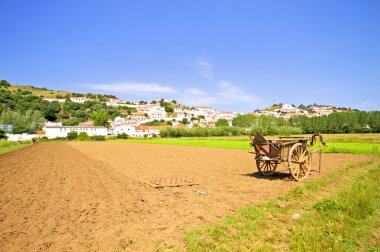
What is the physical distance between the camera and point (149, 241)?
206 inches

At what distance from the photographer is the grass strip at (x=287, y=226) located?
16.3ft

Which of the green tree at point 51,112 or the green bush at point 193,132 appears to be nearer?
the green bush at point 193,132

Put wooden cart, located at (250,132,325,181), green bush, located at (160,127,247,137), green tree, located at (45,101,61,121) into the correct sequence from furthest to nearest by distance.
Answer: green tree, located at (45,101,61,121) → green bush, located at (160,127,247,137) → wooden cart, located at (250,132,325,181)

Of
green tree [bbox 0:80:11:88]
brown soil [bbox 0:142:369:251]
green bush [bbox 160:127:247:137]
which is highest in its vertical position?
green tree [bbox 0:80:11:88]

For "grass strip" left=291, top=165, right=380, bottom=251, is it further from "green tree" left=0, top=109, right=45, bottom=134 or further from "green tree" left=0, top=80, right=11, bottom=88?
"green tree" left=0, top=80, right=11, bottom=88

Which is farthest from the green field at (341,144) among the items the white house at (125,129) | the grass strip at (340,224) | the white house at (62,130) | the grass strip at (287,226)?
the white house at (125,129)

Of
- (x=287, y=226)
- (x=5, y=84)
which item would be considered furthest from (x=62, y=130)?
(x=5, y=84)

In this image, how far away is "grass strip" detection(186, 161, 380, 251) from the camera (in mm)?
4973

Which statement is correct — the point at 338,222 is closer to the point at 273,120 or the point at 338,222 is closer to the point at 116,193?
the point at 116,193

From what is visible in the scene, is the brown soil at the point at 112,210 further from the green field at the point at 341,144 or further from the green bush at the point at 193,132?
the green bush at the point at 193,132

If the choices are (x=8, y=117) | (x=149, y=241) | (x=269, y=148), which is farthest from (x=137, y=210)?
(x=8, y=117)

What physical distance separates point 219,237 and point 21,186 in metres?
9.84

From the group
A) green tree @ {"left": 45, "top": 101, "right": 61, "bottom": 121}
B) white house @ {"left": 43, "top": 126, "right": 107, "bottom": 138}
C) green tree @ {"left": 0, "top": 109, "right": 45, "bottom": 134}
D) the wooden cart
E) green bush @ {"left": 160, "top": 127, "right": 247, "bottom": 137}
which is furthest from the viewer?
green tree @ {"left": 45, "top": 101, "right": 61, "bottom": 121}

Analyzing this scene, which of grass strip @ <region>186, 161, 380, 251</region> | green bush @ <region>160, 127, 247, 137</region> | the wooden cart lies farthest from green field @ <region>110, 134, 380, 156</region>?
green bush @ <region>160, 127, 247, 137</region>
